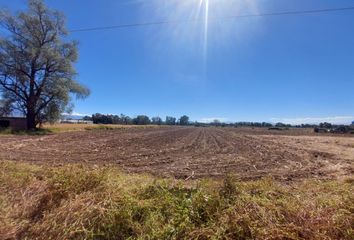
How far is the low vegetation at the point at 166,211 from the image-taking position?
3463 mm

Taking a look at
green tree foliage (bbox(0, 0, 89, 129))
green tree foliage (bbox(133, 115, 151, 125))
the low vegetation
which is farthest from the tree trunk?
green tree foliage (bbox(133, 115, 151, 125))

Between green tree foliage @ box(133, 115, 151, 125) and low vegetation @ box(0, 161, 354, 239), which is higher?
green tree foliage @ box(133, 115, 151, 125)

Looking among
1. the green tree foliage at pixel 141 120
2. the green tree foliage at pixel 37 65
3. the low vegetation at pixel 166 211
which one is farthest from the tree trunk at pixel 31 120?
the green tree foliage at pixel 141 120

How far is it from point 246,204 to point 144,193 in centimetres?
178

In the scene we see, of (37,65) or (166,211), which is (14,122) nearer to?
(37,65)

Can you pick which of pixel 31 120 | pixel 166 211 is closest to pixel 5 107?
pixel 31 120

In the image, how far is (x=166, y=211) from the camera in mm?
4027

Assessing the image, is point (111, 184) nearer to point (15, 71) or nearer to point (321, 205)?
point (321, 205)

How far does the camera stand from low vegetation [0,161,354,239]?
3463 millimetres

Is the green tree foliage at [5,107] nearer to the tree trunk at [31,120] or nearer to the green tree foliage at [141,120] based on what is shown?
the tree trunk at [31,120]

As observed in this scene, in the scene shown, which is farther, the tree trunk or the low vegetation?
the tree trunk

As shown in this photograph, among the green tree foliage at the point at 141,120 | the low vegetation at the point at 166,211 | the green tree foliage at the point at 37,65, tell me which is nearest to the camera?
the low vegetation at the point at 166,211

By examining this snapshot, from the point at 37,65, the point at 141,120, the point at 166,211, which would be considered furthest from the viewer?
the point at 141,120

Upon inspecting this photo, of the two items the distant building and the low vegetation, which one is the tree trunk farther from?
the low vegetation
